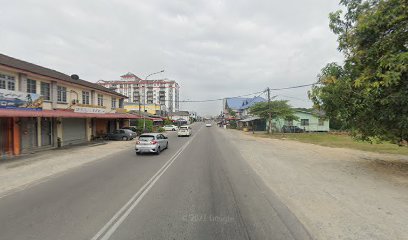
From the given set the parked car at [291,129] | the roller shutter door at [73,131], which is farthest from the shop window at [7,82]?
the parked car at [291,129]

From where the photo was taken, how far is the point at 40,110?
2059 cm

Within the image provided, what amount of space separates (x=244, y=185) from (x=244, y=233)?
419 centimetres

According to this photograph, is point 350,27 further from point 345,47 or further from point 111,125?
point 111,125

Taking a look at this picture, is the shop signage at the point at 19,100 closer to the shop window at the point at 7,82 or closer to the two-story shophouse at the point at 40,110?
the two-story shophouse at the point at 40,110

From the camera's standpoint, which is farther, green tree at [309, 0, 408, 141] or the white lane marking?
green tree at [309, 0, 408, 141]

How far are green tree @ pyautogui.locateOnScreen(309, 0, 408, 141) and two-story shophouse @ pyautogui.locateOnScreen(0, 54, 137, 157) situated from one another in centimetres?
1772

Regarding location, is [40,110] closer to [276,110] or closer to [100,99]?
[100,99]

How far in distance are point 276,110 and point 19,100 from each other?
37.2 m

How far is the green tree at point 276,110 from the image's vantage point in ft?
151

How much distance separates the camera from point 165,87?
119250 mm

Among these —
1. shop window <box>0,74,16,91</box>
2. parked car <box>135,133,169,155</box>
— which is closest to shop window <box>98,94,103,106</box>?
shop window <box>0,74,16,91</box>

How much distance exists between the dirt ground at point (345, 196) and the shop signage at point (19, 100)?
16381 mm

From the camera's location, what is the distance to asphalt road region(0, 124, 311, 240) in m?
5.23

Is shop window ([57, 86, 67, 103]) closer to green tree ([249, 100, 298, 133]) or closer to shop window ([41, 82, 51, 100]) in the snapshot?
shop window ([41, 82, 51, 100])
